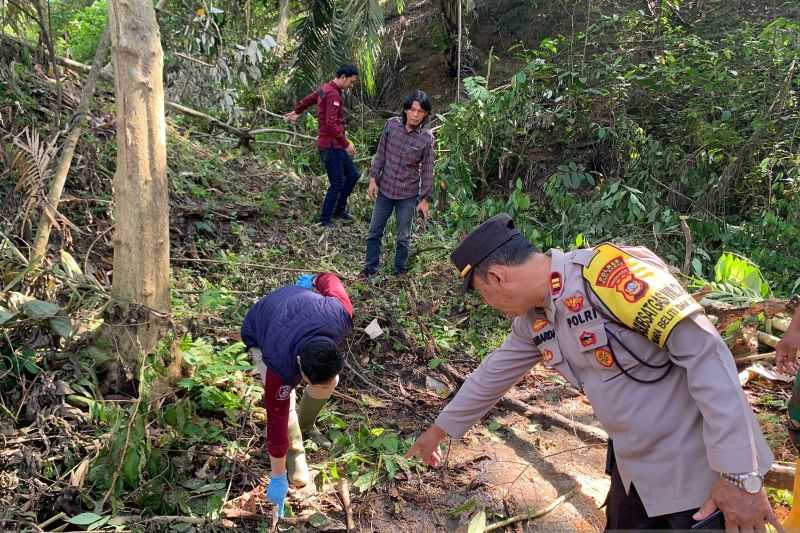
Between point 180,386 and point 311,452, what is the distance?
0.82 m

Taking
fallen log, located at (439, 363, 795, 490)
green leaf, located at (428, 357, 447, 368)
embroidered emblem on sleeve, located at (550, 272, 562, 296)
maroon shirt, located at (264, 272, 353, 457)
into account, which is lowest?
green leaf, located at (428, 357, 447, 368)

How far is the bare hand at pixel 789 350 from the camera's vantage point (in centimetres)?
244

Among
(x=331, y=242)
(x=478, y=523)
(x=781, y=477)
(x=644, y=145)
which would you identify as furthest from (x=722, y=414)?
(x=644, y=145)

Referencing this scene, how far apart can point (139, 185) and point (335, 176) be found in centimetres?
390

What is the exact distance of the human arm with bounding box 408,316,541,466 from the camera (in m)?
2.04

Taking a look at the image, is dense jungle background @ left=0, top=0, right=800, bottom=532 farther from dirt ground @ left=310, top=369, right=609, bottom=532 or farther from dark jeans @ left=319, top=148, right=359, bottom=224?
dark jeans @ left=319, top=148, right=359, bottom=224

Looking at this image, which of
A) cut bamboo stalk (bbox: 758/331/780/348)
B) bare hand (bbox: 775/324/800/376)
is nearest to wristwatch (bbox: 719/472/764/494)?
bare hand (bbox: 775/324/800/376)

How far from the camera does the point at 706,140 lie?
634 cm

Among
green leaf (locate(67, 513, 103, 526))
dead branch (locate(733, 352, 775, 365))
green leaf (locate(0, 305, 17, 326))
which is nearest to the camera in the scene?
green leaf (locate(67, 513, 103, 526))

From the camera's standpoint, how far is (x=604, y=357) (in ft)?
5.51

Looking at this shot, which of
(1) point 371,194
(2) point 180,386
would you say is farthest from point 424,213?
(2) point 180,386

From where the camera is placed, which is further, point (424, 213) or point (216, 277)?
point (424, 213)

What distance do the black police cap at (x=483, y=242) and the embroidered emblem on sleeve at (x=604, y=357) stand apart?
0.39 m

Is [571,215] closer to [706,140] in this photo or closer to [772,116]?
[706,140]
